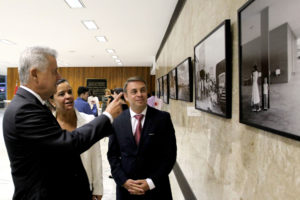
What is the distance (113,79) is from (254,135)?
12854 mm

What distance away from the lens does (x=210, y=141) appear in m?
2.16

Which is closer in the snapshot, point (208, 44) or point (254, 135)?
point (254, 135)

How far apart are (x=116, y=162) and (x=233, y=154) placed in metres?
0.96

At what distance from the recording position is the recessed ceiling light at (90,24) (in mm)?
4824

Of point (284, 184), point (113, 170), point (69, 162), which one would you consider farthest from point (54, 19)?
point (284, 184)

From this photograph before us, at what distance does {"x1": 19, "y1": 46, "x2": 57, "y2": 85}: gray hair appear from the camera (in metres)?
1.00

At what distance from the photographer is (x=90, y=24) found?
5.04 meters

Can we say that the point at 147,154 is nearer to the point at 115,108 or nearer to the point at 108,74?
the point at 115,108

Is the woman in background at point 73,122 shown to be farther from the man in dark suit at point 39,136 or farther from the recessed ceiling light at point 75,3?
the recessed ceiling light at point 75,3

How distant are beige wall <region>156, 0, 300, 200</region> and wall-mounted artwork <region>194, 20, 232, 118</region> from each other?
0.05 metres

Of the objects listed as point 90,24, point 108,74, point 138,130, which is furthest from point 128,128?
point 108,74

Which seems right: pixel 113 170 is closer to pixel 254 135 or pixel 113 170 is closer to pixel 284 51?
pixel 254 135

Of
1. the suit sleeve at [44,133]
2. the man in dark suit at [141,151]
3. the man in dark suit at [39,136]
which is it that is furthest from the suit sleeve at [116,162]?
the suit sleeve at [44,133]

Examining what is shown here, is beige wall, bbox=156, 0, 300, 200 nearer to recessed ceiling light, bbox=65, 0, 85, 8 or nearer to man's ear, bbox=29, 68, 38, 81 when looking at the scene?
man's ear, bbox=29, 68, 38, 81
